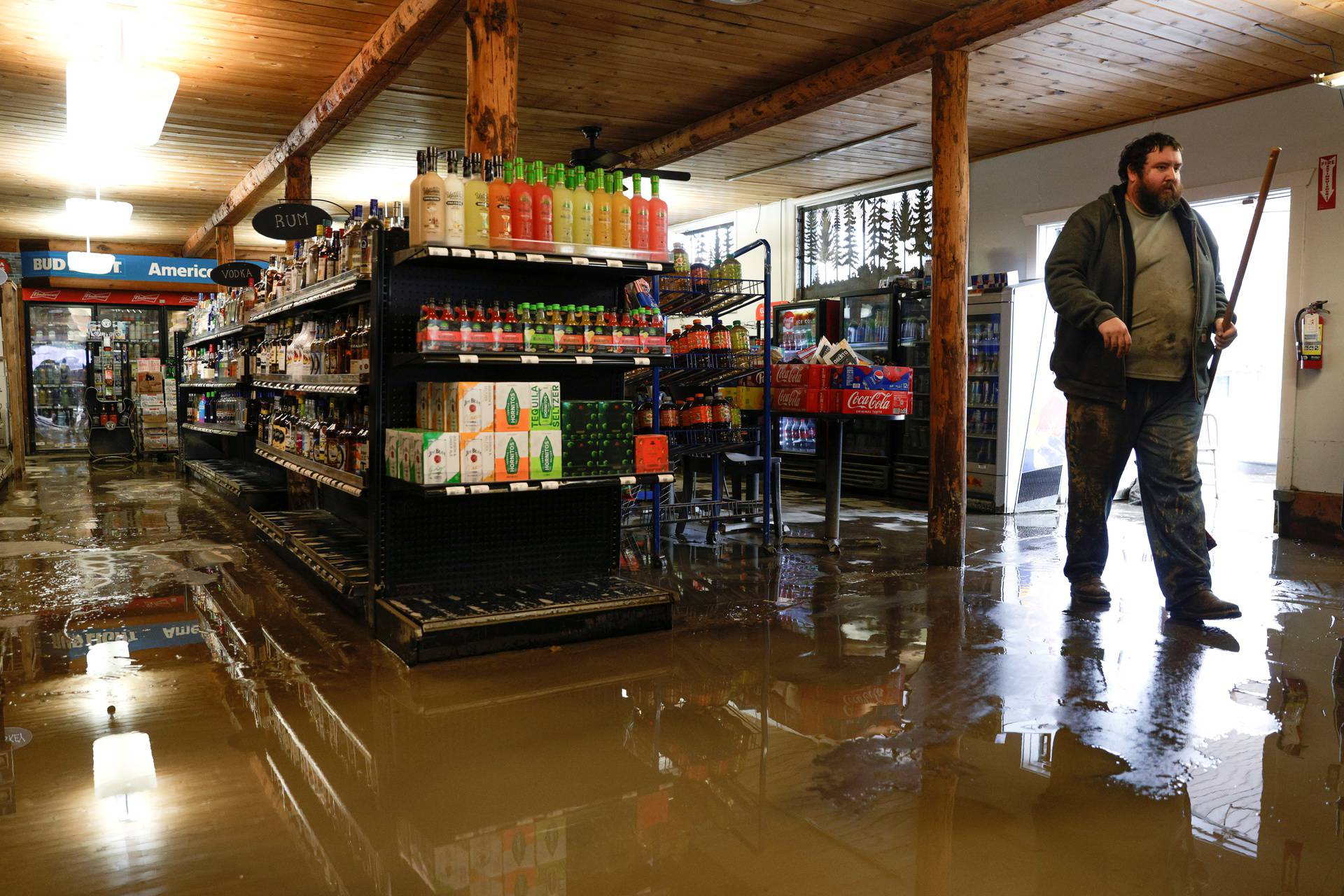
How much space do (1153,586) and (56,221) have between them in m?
14.1

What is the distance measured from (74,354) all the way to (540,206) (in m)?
14.5

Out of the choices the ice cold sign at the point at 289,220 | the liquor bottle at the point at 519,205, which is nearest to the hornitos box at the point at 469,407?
the liquor bottle at the point at 519,205

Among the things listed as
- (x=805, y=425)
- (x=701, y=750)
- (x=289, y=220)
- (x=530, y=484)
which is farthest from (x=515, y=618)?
(x=805, y=425)

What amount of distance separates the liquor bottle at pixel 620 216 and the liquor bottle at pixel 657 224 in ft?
0.32

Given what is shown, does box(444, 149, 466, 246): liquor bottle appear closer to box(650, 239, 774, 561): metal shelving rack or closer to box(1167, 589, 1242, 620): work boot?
box(650, 239, 774, 561): metal shelving rack

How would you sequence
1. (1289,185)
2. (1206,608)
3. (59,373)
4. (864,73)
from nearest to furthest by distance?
(1206,608)
(864,73)
(1289,185)
(59,373)

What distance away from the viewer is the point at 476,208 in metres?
3.92

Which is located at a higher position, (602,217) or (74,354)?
(602,217)

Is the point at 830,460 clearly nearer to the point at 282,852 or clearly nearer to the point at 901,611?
the point at 901,611

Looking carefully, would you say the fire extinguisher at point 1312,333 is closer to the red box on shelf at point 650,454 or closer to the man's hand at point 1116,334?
the man's hand at point 1116,334

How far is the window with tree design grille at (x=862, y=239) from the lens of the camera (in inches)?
395

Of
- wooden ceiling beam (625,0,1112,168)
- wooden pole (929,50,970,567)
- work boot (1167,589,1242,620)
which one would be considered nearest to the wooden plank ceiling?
wooden ceiling beam (625,0,1112,168)

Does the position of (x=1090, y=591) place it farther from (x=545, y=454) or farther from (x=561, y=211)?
(x=561, y=211)

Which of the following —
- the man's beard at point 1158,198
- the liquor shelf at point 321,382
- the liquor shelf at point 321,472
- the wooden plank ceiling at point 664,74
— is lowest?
the liquor shelf at point 321,472
